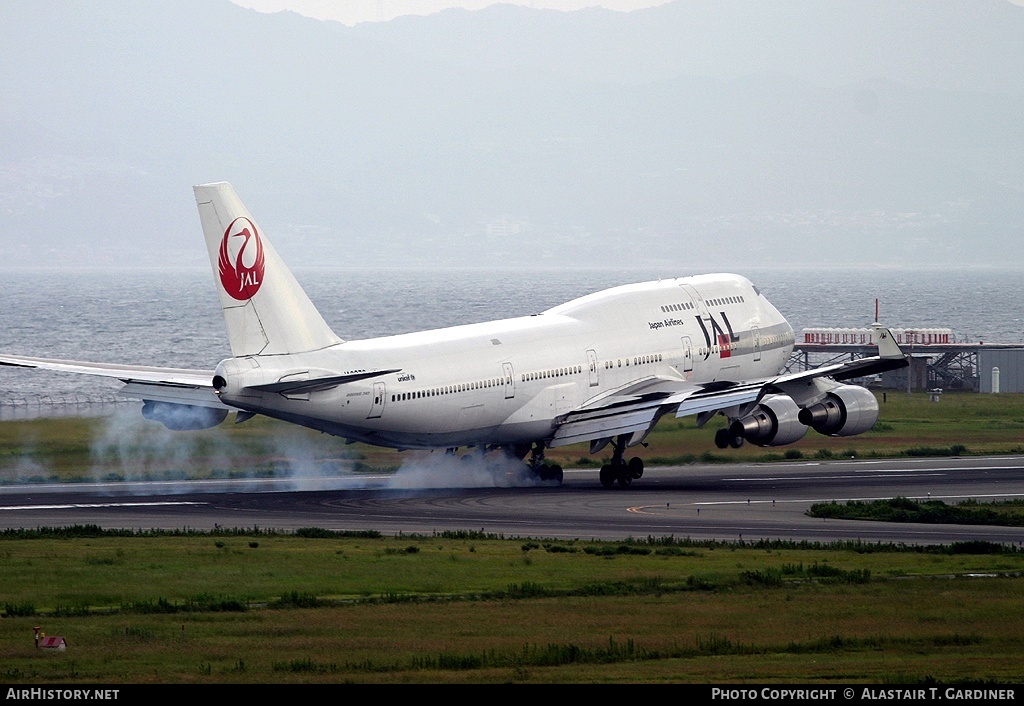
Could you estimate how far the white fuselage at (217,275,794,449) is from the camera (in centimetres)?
4997

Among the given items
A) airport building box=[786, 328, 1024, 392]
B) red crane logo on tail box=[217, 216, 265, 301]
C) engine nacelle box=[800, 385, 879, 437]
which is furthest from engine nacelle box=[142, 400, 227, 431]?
airport building box=[786, 328, 1024, 392]

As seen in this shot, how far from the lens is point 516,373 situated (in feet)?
185

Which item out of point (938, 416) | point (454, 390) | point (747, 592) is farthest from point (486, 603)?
point (938, 416)

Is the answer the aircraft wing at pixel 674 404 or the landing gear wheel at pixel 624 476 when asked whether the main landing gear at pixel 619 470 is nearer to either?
the landing gear wheel at pixel 624 476

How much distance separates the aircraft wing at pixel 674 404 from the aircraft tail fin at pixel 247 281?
13207 millimetres

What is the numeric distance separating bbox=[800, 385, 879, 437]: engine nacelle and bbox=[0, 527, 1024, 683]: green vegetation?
18.3 meters

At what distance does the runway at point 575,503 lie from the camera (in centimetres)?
4700

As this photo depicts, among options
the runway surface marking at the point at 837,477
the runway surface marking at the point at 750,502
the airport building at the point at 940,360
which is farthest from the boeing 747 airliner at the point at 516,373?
the airport building at the point at 940,360

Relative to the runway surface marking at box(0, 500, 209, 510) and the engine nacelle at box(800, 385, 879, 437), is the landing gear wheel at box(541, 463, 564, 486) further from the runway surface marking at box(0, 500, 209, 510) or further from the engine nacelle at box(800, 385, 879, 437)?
the runway surface marking at box(0, 500, 209, 510)

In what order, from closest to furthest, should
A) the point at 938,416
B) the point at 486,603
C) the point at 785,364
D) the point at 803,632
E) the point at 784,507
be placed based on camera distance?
1. the point at 803,632
2. the point at 486,603
3. the point at 784,507
4. the point at 785,364
5. the point at 938,416

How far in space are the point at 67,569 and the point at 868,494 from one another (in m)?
29.9

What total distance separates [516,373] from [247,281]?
1215cm

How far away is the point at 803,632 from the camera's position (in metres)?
30.4
